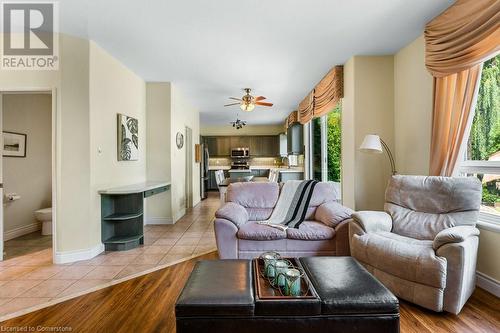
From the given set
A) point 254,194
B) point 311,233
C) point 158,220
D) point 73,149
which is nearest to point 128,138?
point 73,149

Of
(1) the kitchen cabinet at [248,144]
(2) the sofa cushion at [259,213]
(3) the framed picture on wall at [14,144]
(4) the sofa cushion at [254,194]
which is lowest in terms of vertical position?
(2) the sofa cushion at [259,213]

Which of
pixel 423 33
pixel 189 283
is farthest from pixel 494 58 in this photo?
pixel 189 283

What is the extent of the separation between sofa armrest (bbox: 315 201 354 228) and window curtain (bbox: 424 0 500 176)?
3.34 ft

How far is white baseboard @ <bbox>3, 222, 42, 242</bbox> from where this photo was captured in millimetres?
3851

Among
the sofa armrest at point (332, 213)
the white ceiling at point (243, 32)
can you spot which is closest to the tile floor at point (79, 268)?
the sofa armrest at point (332, 213)

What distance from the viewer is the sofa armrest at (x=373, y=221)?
8.20ft

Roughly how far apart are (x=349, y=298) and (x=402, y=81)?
3.12 m

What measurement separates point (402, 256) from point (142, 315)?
81.5 inches

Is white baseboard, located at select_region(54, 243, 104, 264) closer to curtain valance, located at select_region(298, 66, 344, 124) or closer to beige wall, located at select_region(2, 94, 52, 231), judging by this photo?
beige wall, located at select_region(2, 94, 52, 231)

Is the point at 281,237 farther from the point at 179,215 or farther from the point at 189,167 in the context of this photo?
the point at 189,167

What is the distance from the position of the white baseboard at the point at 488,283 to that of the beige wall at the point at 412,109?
45.5 inches

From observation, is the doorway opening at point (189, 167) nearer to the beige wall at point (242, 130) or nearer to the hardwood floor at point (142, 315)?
the beige wall at point (242, 130)

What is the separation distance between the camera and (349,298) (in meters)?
1.42

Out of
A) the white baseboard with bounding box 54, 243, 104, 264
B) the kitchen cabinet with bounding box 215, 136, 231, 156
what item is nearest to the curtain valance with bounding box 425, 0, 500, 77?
the white baseboard with bounding box 54, 243, 104, 264
